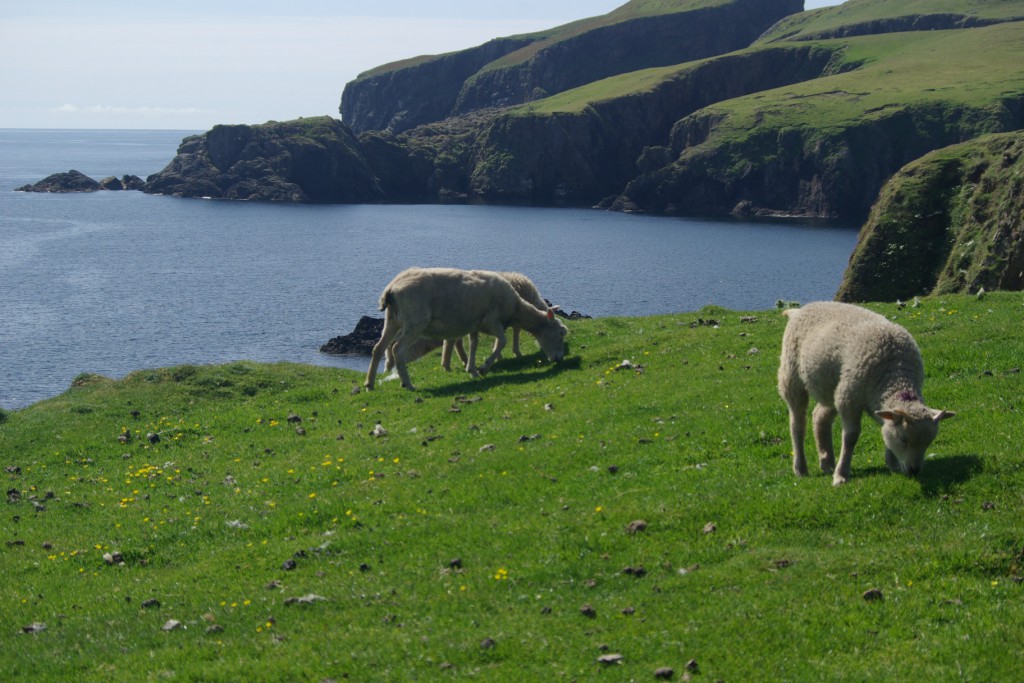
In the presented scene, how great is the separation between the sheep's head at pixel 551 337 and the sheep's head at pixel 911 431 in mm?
15616

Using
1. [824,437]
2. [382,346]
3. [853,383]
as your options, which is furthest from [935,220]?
[853,383]

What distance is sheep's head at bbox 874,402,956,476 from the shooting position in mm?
14055

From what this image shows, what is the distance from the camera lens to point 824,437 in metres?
16.0

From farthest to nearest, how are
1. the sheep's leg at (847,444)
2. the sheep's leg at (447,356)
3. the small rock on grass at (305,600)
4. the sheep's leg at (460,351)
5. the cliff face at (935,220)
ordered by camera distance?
the cliff face at (935,220), the sheep's leg at (460,351), the sheep's leg at (447,356), the sheep's leg at (847,444), the small rock on grass at (305,600)

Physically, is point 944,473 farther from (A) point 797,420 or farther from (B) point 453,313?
(B) point 453,313

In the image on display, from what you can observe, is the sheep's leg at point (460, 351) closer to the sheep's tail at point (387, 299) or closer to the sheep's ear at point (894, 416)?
the sheep's tail at point (387, 299)

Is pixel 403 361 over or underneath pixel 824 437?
underneath

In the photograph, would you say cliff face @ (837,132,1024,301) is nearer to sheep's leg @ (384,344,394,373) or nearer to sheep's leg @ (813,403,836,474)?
sheep's leg @ (384,344,394,373)

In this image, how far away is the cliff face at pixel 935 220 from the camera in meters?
61.8

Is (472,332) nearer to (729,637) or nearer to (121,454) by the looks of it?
(121,454)

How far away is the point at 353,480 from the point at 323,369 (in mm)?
19205

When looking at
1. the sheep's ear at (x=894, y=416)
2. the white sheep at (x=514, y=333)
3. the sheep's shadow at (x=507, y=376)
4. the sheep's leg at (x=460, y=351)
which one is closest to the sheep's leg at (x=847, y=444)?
the sheep's ear at (x=894, y=416)

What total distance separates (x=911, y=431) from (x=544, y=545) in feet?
18.4

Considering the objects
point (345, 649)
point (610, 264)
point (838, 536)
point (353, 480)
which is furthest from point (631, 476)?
point (610, 264)
